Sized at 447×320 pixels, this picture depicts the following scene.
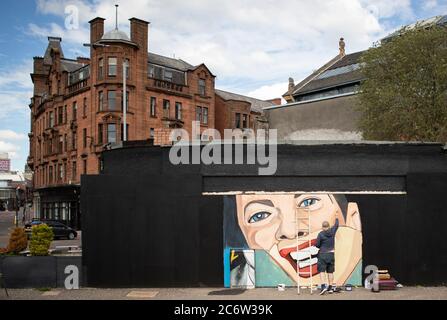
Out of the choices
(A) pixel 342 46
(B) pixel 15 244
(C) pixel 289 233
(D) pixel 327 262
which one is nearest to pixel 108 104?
Result: (A) pixel 342 46

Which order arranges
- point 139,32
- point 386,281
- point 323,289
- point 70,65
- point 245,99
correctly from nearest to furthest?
1. point 323,289
2. point 386,281
3. point 139,32
4. point 70,65
5. point 245,99

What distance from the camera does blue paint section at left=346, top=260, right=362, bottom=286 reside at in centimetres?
1298

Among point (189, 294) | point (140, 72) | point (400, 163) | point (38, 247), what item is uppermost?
point (140, 72)

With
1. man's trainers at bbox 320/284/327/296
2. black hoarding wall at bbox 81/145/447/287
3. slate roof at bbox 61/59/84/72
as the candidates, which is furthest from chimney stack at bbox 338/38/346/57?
man's trainers at bbox 320/284/327/296

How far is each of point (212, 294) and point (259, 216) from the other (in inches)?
97.0

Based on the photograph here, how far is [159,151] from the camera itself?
44.8 ft

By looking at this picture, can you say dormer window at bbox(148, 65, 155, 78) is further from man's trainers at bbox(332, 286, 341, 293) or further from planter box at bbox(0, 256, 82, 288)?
man's trainers at bbox(332, 286, 341, 293)

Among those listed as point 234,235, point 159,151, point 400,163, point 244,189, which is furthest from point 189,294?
point 400,163

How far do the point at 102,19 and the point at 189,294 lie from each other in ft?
124

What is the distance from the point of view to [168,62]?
166 feet

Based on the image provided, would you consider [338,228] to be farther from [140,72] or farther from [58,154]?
[58,154]

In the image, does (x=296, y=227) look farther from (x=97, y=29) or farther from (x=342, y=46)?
(x=342, y=46)

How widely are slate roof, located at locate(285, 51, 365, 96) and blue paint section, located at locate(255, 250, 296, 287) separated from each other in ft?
89.0

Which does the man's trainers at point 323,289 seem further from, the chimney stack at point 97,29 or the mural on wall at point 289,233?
the chimney stack at point 97,29
